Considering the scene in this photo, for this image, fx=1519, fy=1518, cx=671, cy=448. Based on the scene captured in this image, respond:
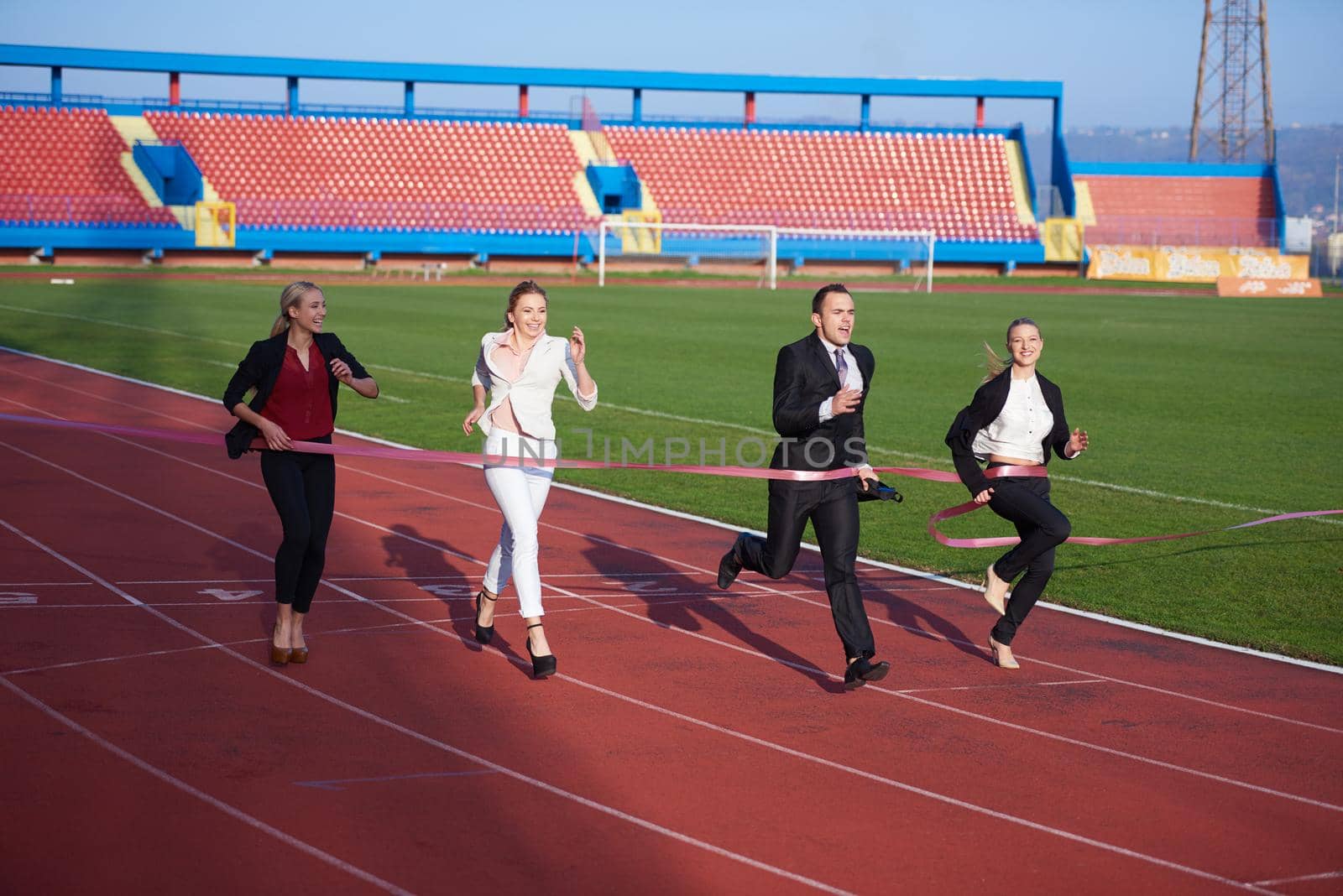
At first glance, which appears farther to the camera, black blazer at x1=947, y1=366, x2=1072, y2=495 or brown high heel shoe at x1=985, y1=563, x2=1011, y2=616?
brown high heel shoe at x1=985, y1=563, x2=1011, y2=616

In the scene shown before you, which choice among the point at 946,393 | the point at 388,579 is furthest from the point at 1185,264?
the point at 388,579

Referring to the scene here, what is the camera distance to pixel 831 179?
208 feet

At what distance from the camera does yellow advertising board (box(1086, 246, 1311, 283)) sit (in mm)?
55938

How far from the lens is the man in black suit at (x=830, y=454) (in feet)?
23.6

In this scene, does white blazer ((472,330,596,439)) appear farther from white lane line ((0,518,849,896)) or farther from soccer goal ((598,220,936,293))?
soccer goal ((598,220,936,293))

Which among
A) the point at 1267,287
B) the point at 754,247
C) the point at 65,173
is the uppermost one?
the point at 65,173

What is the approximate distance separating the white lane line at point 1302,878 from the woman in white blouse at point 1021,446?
8.69ft

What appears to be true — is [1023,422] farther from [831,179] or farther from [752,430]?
[831,179]

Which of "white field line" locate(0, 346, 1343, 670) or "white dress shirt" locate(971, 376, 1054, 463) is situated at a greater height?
"white dress shirt" locate(971, 376, 1054, 463)

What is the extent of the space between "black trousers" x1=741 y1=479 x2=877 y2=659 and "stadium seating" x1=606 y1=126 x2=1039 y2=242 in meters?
53.6

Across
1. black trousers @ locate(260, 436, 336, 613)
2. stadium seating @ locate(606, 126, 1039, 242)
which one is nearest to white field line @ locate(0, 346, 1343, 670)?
black trousers @ locate(260, 436, 336, 613)

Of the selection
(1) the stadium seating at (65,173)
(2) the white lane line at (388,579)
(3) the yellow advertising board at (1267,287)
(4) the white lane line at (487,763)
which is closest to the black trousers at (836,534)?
(4) the white lane line at (487,763)

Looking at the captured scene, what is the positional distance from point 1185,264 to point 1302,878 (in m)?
56.1

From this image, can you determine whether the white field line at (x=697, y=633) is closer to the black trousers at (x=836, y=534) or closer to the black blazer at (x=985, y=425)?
the black trousers at (x=836, y=534)
